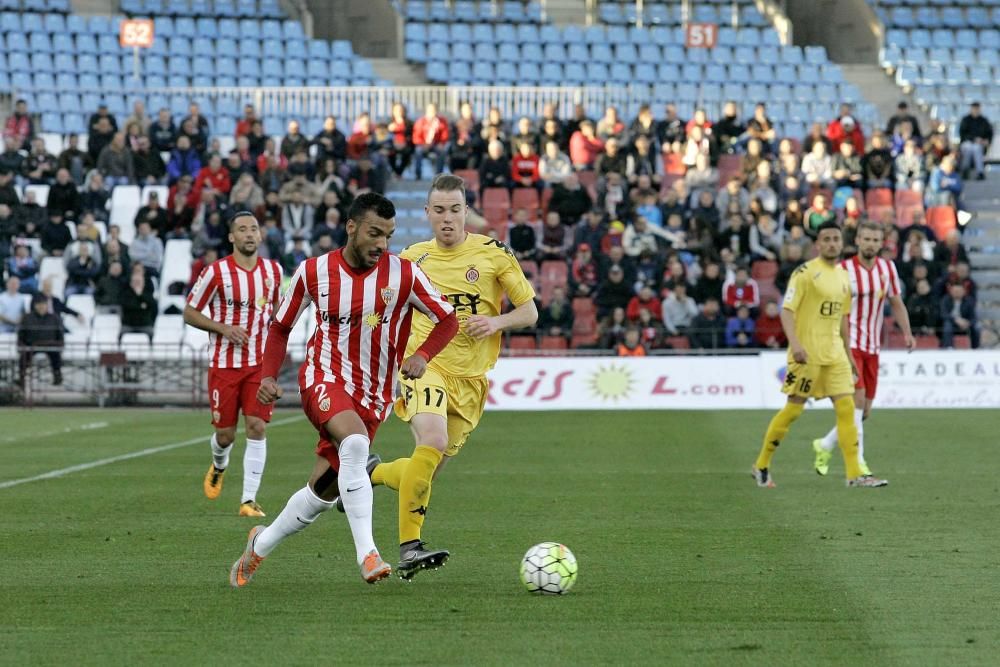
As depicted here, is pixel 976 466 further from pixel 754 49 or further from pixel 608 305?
pixel 754 49

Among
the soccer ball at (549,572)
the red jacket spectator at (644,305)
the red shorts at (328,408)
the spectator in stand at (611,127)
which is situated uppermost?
the red shorts at (328,408)

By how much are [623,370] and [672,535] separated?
1492cm

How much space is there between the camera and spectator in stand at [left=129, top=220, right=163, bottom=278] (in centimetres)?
2702

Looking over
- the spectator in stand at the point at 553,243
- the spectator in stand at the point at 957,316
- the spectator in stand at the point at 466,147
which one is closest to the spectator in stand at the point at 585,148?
the spectator in stand at the point at 466,147

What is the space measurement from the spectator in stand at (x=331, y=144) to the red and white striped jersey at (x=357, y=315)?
20.3 m

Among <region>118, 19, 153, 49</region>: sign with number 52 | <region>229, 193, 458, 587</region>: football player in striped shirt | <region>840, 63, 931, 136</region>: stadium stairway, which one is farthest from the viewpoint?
<region>840, 63, 931, 136</region>: stadium stairway

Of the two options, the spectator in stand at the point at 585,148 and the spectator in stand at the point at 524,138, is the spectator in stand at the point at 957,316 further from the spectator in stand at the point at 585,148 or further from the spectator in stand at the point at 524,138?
the spectator in stand at the point at 524,138

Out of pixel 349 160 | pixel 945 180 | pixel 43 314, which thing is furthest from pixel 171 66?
pixel 945 180

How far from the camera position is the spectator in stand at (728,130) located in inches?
1163

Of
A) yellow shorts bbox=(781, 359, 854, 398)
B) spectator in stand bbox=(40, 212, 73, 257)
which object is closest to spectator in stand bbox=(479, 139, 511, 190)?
spectator in stand bbox=(40, 212, 73, 257)

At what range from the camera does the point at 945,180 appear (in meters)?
28.7

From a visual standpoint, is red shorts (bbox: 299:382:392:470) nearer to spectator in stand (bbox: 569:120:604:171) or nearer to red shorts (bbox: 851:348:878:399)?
red shorts (bbox: 851:348:878:399)

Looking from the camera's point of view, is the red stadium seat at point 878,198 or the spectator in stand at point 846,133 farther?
the spectator in stand at point 846,133

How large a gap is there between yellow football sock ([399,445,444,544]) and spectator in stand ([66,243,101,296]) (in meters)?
19.4
